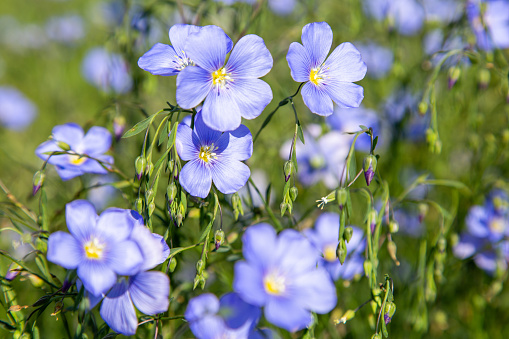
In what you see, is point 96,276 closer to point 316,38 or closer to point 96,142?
point 96,142

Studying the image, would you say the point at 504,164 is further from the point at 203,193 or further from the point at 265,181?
the point at 203,193

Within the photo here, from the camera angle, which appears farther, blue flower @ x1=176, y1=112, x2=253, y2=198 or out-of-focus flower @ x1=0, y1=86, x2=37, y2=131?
out-of-focus flower @ x1=0, y1=86, x2=37, y2=131

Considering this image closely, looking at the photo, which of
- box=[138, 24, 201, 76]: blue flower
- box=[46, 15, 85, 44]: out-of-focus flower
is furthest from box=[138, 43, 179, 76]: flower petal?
box=[46, 15, 85, 44]: out-of-focus flower

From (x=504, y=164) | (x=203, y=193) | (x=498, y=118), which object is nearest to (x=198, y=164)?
(x=203, y=193)

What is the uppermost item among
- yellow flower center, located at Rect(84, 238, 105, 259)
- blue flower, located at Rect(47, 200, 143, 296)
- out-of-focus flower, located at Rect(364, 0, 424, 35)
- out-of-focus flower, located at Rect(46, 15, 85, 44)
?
blue flower, located at Rect(47, 200, 143, 296)

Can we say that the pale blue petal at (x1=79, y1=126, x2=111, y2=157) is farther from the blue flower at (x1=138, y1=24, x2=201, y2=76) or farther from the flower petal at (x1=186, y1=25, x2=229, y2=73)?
the flower petal at (x1=186, y1=25, x2=229, y2=73)

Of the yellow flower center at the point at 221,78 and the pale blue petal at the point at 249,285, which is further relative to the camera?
the yellow flower center at the point at 221,78

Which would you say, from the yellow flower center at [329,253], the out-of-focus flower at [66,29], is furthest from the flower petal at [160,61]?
the out-of-focus flower at [66,29]

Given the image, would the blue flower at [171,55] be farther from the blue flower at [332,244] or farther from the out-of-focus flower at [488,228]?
the out-of-focus flower at [488,228]
